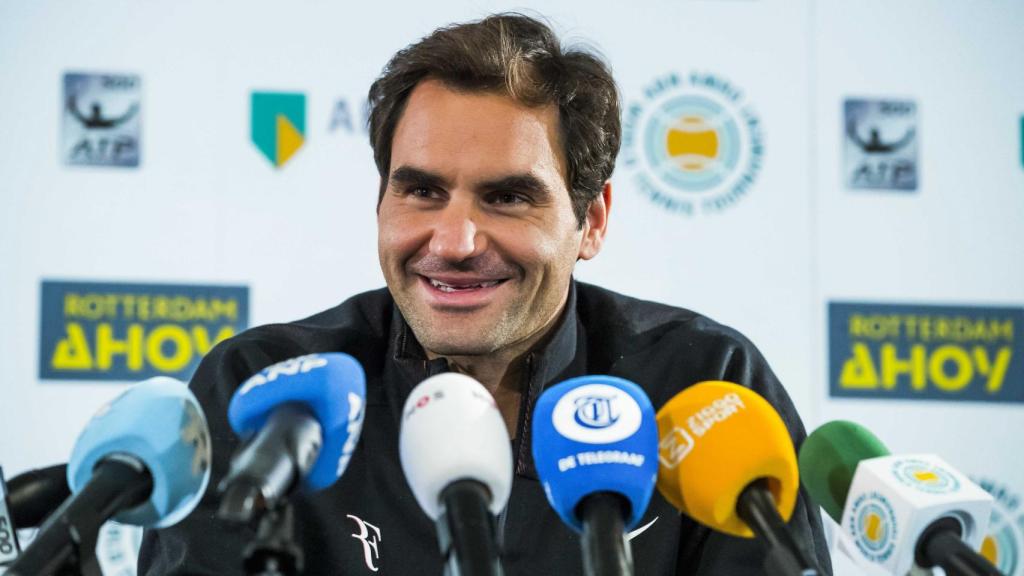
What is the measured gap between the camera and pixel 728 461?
3.49ft

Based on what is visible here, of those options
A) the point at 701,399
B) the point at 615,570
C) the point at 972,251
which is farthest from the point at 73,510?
the point at 972,251

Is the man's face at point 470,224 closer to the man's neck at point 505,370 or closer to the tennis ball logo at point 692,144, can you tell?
the man's neck at point 505,370

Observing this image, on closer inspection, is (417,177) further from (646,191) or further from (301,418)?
(646,191)

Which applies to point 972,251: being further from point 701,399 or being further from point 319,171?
point 701,399

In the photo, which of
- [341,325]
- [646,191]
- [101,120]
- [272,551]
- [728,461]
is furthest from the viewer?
[646,191]

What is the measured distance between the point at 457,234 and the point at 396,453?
38 cm

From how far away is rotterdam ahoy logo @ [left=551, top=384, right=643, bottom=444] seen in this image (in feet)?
3.37

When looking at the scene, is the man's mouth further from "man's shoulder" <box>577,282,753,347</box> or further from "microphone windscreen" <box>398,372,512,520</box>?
"microphone windscreen" <box>398,372,512,520</box>

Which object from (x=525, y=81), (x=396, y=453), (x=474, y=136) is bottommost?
(x=396, y=453)

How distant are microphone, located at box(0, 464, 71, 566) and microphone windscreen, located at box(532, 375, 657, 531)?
1.61 ft

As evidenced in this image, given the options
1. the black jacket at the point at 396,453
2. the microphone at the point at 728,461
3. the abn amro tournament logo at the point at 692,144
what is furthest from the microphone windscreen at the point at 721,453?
the abn amro tournament logo at the point at 692,144

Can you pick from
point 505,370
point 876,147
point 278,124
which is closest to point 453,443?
point 505,370

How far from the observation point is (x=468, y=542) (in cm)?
87

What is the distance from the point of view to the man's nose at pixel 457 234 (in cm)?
176
